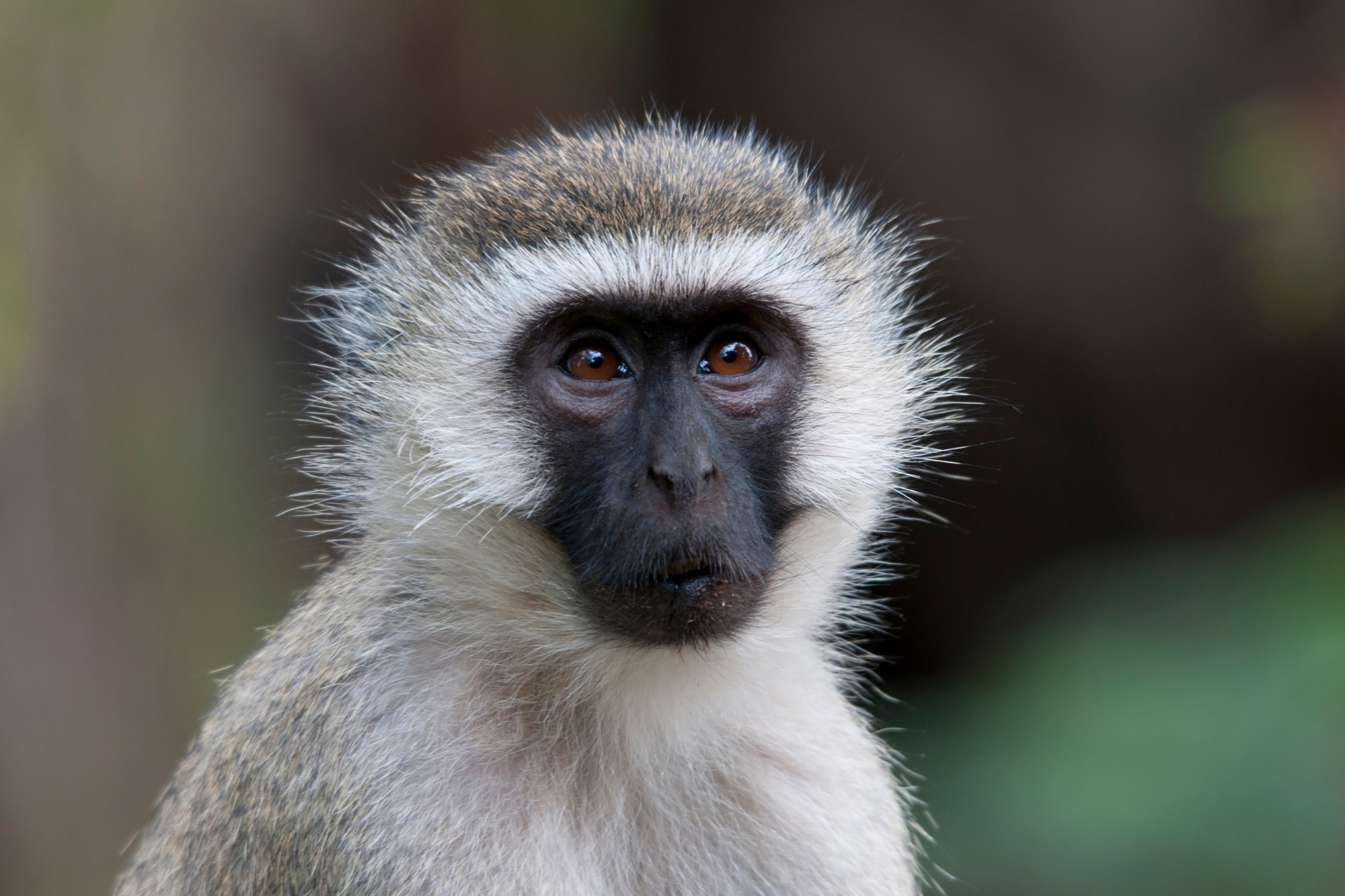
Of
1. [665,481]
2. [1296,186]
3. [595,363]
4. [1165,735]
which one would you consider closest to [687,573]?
[665,481]

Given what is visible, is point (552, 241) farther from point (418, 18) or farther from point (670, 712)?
point (418, 18)

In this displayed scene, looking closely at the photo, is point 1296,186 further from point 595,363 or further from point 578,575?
point 578,575

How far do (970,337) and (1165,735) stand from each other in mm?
3024

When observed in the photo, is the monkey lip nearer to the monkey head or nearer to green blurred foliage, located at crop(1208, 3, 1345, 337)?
the monkey head

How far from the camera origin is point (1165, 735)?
19.6 ft

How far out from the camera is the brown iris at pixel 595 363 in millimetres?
3105

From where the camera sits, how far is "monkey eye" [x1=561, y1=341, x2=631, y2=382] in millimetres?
3104

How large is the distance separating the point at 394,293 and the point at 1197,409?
6186 millimetres

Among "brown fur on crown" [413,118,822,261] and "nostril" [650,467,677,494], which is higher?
"brown fur on crown" [413,118,822,261]

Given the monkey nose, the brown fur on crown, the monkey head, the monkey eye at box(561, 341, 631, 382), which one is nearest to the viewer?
the monkey nose

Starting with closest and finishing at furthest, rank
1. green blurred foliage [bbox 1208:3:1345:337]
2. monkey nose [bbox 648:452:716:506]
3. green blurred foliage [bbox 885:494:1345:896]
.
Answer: monkey nose [bbox 648:452:716:506] < green blurred foliage [bbox 885:494:1345:896] < green blurred foliage [bbox 1208:3:1345:337]

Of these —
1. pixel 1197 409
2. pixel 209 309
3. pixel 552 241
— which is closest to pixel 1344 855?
pixel 1197 409

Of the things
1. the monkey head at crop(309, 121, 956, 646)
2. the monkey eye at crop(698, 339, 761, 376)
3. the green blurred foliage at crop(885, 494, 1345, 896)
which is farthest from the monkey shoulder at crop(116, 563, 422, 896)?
the green blurred foliage at crop(885, 494, 1345, 896)

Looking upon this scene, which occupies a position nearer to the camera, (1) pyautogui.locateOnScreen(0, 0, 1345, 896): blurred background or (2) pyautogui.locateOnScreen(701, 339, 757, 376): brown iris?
(2) pyautogui.locateOnScreen(701, 339, 757, 376): brown iris
